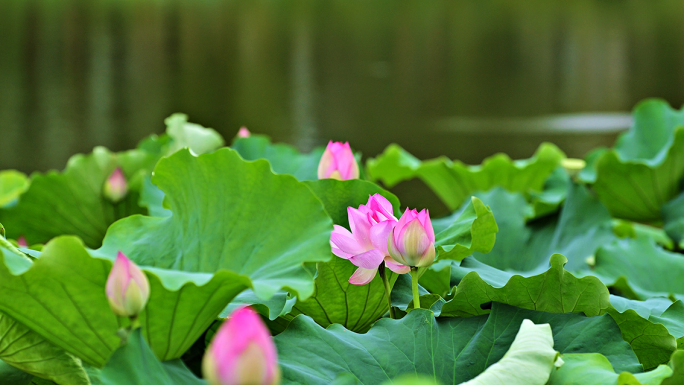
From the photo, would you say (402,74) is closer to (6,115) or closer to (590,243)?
(6,115)

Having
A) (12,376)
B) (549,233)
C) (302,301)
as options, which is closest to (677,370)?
(302,301)

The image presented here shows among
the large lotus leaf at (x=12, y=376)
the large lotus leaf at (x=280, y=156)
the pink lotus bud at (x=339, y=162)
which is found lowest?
the large lotus leaf at (x=280, y=156)

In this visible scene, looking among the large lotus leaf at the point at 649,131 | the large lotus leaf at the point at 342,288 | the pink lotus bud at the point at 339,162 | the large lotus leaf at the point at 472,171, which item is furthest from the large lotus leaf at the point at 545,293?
the large lotus leaf at the point at 649,131

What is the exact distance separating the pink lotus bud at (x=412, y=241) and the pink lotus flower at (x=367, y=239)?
0.01m

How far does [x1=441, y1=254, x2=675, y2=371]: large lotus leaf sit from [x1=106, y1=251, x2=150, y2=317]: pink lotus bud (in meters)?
0.29

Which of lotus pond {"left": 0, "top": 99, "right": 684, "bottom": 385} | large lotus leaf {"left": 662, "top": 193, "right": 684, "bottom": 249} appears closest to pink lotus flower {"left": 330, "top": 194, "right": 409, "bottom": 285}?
lotus pond {"left": 0, "top": 99, "right": 684, "bottom": 385}

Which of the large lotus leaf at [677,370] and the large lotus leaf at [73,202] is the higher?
the large lotus leaf at [677,370]

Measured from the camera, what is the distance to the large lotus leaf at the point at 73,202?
1396 mm

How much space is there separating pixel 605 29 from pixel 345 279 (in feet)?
120

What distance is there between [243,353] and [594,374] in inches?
12.6

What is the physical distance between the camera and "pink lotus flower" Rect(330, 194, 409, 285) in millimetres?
617

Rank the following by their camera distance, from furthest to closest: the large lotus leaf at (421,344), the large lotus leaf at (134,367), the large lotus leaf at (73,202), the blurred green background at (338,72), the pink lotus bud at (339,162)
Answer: the blurred green background at (338,72) → the large lotus leaf at (73,202) → the pink lotus bud at (339,162) → the large lotus leaf at (421,344) → the large lotus leaf at (134,367)

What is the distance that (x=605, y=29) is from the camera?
111ft

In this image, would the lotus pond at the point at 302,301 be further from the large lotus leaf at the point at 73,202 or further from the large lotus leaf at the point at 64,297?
the large lotus leaf at the point at 73,202
